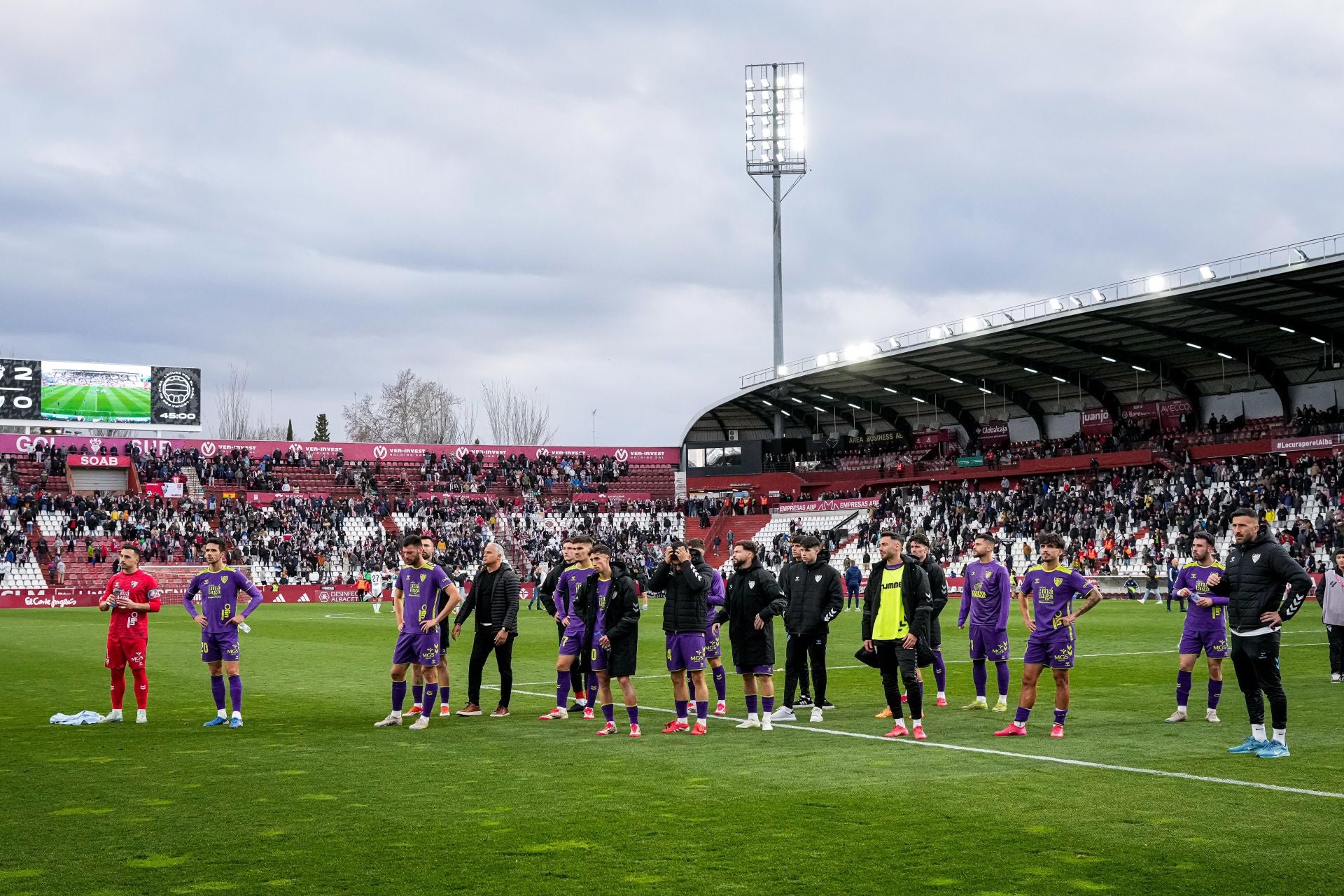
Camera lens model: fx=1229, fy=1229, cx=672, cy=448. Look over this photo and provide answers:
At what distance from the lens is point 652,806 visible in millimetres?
8734

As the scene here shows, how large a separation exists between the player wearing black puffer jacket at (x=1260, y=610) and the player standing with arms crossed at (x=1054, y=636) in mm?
1483

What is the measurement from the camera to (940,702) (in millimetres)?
15141

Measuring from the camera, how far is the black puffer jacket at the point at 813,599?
549 inches

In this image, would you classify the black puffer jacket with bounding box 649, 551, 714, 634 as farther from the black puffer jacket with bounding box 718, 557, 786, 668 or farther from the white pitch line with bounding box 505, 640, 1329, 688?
the white pitch line with bounding box 505, 640, 1329, 688

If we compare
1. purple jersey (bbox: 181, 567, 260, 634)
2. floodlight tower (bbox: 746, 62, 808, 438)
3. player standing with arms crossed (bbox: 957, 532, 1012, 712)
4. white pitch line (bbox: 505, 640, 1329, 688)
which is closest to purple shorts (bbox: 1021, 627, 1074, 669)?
player standing with arms crossed (bbox: 957, 532, 1012, 712)

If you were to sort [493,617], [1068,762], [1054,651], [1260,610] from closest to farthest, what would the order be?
[1260,610]
[1068,762]
[1054,651]
[493,617]

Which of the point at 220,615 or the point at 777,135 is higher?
the point at 777,135

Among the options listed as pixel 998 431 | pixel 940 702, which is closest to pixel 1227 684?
pixel 940 702

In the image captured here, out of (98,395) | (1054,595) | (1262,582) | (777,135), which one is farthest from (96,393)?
(1262,582)

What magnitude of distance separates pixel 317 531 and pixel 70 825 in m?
55.3

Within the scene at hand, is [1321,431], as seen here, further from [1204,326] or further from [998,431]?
[998,431]

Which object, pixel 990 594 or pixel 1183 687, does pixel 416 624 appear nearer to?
pixel 990 594

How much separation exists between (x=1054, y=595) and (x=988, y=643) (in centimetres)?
264

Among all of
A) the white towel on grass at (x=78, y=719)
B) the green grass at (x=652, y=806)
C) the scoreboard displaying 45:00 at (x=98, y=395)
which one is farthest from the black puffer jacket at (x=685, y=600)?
the scoreboard displaying 45:00 at (x=98, y=395)
